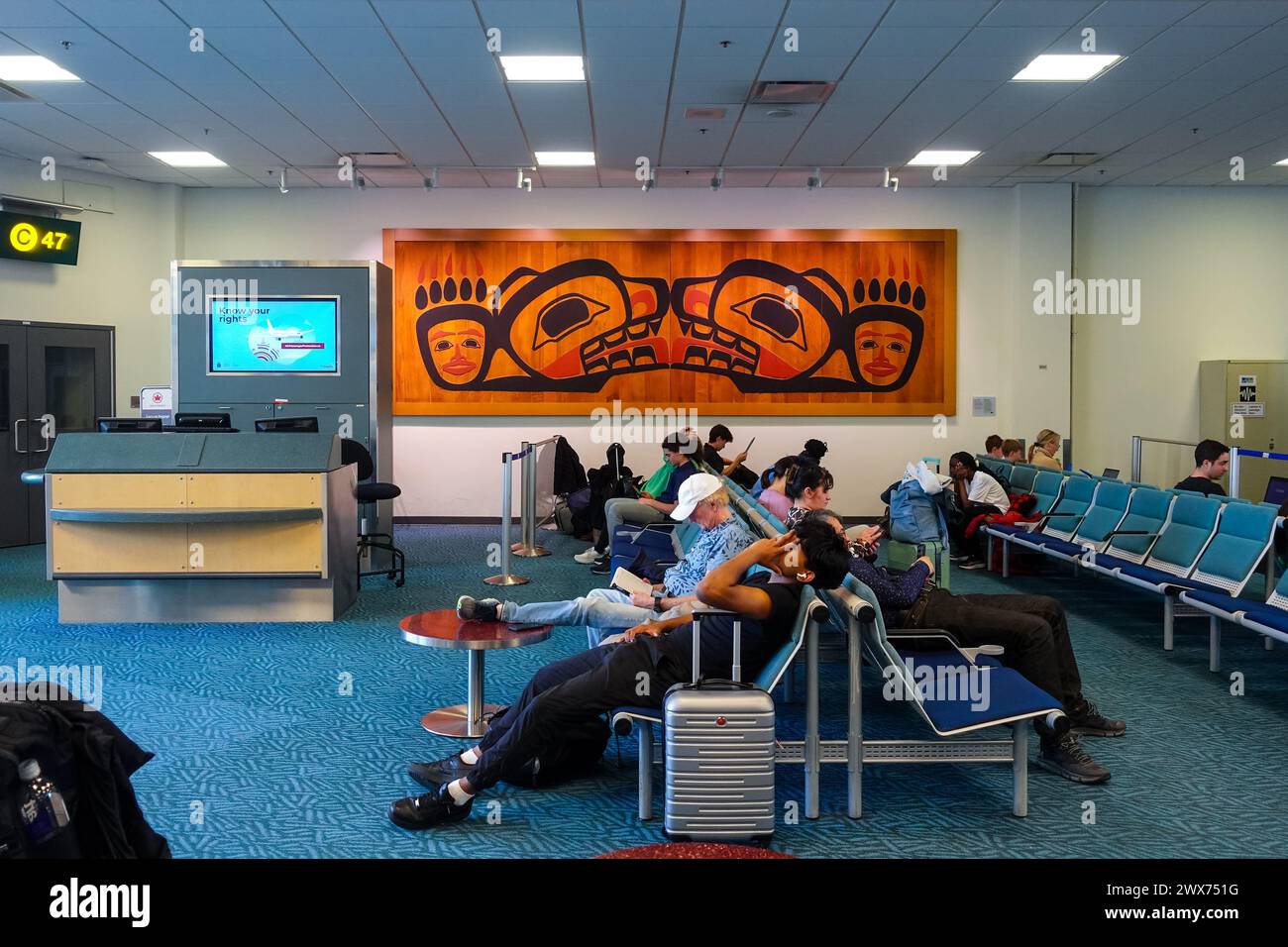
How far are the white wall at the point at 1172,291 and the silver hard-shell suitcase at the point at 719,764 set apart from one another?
9.76 meters

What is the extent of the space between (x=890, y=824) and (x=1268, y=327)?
1054cm

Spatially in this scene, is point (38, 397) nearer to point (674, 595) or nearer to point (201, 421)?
point (201, 421)

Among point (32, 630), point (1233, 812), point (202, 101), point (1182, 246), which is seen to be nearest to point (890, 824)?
point (1233, 812)

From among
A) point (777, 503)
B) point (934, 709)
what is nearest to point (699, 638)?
point (934, 709)

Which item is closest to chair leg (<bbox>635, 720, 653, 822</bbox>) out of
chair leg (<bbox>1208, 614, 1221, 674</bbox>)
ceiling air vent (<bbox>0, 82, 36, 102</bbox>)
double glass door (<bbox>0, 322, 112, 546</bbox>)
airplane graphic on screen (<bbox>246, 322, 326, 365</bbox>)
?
chair leg (<bbox>1208, 614, 1221, 674</bbox>)

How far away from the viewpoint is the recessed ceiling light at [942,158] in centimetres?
995

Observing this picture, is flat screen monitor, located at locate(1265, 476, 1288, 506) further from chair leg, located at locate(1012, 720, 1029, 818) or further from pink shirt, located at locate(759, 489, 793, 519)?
chair leg, located at locate(1012, 720, 1029, 818)

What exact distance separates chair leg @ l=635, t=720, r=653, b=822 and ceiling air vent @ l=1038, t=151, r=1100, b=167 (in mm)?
8392

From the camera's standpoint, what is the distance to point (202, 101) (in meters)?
8.18

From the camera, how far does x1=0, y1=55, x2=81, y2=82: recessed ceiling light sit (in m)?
→ 7.22

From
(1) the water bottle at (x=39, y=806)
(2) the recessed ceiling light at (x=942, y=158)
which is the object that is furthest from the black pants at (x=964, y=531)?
(1) the water bottle at (x=39, y=806)

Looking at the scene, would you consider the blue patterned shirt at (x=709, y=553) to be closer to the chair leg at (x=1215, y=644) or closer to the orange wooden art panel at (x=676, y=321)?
the chair leg at (x=1215, y=644)

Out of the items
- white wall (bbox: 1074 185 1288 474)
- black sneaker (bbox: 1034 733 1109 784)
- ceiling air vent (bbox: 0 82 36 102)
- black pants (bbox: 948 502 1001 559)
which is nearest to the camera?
black sneaker (bbox: 1034 733 1109 784)
